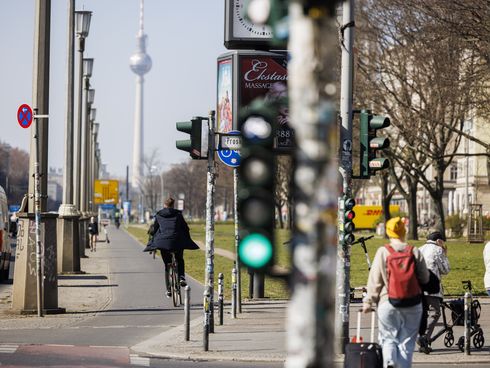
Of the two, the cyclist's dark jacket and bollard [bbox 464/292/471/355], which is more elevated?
the cyclist's dark jacket

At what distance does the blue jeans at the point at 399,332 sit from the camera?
10477mm

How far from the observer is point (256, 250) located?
13.9ft

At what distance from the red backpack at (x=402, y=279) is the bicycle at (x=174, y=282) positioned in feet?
36.4

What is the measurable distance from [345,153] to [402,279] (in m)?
5.11

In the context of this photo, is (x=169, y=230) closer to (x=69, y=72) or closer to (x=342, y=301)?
(x=342, y=301)

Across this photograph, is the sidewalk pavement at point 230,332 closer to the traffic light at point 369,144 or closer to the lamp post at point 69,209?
the traffic light at point 369,144

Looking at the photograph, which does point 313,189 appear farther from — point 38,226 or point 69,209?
point 69,209

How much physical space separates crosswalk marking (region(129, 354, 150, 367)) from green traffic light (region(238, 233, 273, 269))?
9.80 meters

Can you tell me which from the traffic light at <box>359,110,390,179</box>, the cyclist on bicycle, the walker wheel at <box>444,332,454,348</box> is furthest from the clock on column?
the walker wheel at <box>444,332,454,348</box>

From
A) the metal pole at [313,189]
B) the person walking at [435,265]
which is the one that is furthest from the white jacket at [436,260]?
the metal pole at [313,189]

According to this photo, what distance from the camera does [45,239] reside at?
2055 centimetres

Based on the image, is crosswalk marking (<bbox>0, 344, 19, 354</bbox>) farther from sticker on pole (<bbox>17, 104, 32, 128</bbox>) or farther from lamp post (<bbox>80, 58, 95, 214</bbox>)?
lamp post (<bbox>80, 58, 95, 214</bbox>)

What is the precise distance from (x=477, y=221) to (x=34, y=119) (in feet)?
179

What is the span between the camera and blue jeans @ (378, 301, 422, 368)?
1048 centimetres
